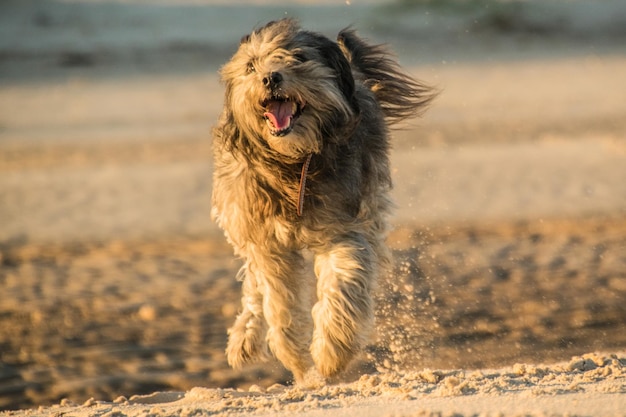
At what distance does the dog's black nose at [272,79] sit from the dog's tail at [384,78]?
143cm

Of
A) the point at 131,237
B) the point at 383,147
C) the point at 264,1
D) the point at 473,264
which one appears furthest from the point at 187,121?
the point at 264,1

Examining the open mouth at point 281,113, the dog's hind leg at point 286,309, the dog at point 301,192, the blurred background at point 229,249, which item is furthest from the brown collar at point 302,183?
the blurred background at point 229,249

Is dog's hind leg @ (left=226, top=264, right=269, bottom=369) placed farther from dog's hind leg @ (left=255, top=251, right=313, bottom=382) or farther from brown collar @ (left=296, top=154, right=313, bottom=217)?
brown collar @ (left=296, top=154, right=313, bottom=217)

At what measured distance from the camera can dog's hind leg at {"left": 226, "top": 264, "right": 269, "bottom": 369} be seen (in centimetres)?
604

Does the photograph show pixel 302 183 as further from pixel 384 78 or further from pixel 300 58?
pixel 384 78

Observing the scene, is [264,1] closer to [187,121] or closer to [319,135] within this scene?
[187,121]

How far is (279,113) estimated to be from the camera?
16.7ft

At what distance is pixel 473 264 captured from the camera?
862 cm

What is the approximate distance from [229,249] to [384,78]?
340 centimetres

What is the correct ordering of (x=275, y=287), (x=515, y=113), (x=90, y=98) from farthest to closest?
(x=90, y=98) < (x=515, y=113) < (x=275, y=287)

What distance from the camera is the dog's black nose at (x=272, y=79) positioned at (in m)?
4.91

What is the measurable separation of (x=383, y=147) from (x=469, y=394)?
1785 mm

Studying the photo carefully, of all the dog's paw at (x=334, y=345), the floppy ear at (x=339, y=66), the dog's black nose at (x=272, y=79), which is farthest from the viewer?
the dog's paw at (x=334, y=345)

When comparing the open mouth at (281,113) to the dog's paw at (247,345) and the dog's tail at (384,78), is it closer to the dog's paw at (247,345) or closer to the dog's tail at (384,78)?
the dog's tail at (384,78)
